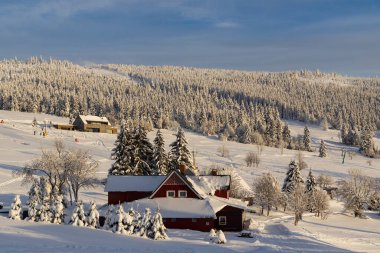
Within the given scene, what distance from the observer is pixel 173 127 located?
616 feet

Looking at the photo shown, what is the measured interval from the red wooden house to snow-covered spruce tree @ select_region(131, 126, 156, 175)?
28.0 feet

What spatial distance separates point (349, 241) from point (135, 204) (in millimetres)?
20661

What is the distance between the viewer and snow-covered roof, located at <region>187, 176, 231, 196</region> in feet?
179

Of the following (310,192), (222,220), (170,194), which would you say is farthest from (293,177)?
(170,194)

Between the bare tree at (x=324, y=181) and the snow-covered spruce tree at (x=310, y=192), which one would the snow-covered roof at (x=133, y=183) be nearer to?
the snow-covered spruce tree at (x=310, y=192)

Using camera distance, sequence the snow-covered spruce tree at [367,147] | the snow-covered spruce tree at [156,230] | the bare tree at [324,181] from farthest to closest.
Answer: the snow-covered spruce tree at [367,147] → the bare tree at [324,181] → the snow-covered spruce tree at [156,230]

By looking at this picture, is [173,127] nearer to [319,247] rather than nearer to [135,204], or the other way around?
[135,204]

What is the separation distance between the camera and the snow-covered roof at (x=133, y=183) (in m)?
52.3

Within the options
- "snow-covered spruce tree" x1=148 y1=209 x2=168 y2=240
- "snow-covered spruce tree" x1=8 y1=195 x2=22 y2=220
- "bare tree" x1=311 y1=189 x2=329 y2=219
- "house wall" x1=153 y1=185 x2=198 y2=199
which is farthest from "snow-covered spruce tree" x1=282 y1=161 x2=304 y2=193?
"snow-covered spruce tree" x1=8 y1=195 x2=22 y2=220

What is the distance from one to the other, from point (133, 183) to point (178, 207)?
25.6 feet

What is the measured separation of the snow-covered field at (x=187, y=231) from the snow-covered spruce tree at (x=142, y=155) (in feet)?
19.3

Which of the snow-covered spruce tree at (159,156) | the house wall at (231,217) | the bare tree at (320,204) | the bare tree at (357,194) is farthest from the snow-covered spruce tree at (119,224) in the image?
the bare tree at (357,194)

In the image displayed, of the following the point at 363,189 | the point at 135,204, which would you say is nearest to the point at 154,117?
the point at 363,189

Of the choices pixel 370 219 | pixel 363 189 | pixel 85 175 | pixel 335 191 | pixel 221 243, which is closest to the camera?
pixel 221 243
